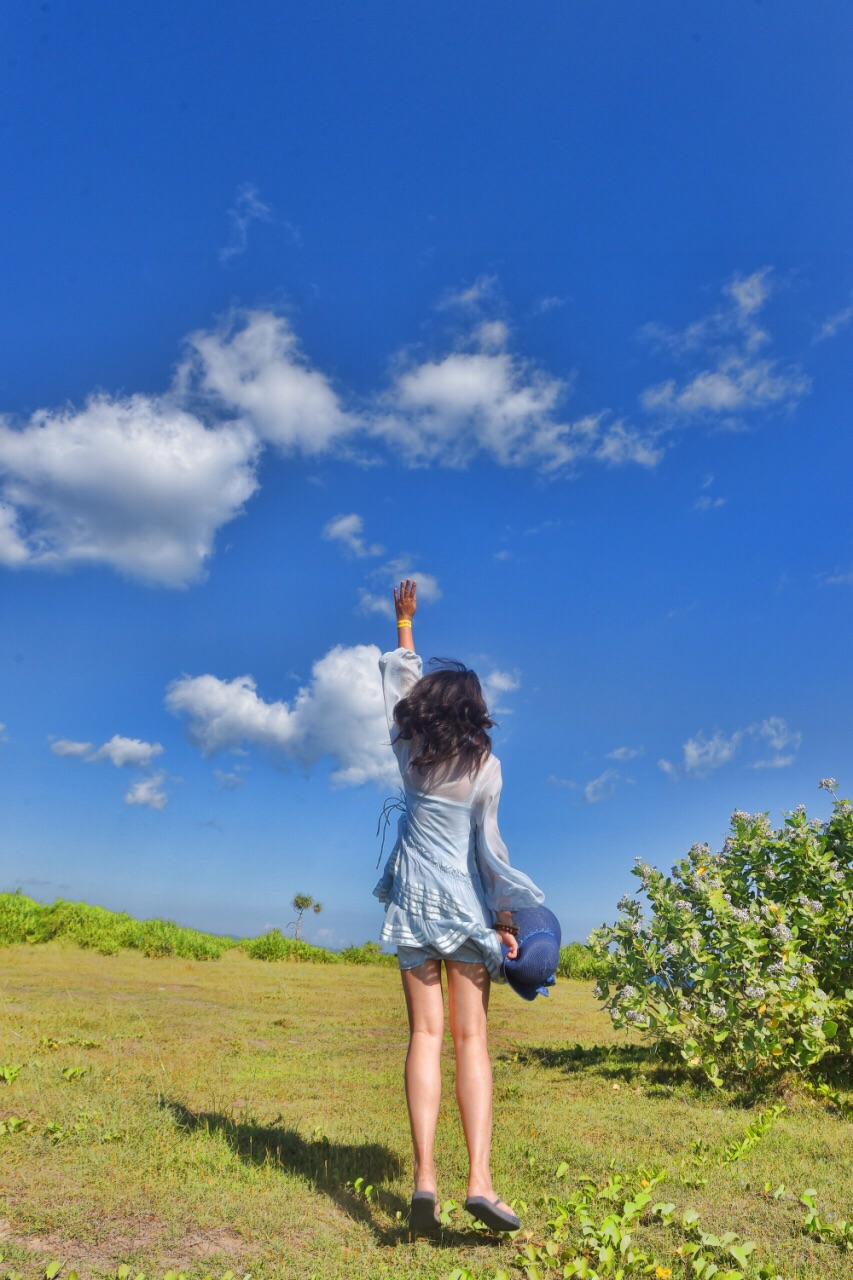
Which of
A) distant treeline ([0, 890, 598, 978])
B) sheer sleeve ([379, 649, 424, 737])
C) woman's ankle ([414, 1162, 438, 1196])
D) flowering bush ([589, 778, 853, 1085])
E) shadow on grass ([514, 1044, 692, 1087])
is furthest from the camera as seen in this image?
distant treeline ([0, 890, 598, 978])

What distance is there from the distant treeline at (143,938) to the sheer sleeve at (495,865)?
13.5m

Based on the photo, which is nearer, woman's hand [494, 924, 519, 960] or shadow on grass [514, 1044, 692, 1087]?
woman's hand [494, 924, 519, 960]

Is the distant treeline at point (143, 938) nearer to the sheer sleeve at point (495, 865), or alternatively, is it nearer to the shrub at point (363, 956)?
the shrub at point (363, 956)

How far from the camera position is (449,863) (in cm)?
415

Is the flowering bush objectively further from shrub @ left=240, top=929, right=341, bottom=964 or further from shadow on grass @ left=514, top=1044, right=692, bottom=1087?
shrub @ left=240, top=929, right=341, bottom=964

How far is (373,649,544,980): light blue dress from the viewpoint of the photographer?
4.03 meters

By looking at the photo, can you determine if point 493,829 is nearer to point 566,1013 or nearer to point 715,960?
point 715,960

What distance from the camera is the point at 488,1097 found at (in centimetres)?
382

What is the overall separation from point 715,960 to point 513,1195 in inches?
117

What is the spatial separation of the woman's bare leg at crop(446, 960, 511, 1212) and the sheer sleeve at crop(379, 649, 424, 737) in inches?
52.3

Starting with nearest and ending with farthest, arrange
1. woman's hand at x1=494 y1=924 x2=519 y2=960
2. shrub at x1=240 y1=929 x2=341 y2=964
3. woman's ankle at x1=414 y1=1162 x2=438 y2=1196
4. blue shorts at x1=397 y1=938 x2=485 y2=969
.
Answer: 1. woman's ankle at x1=414 y1=1162 x2=438 y2=1196
2. blue shorts at x1=397 y1=938 x2=485 y2=969
3. woman's hand at x1=494 y1=924 x2=519 y2=960
4. shrub at x1=240 y1=929 x2=341 y2=964

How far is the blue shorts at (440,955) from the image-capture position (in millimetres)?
3982

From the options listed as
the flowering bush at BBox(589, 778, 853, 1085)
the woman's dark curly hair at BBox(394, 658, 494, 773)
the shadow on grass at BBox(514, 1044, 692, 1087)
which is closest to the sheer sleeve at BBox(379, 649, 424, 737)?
the woman's dark curly hair at BBox(394, 658, 494, 773)

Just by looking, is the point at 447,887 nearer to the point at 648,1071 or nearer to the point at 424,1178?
the point at 424,1178
